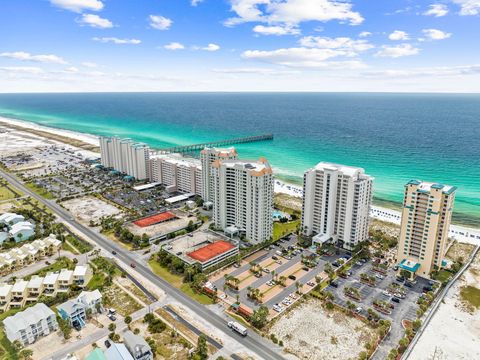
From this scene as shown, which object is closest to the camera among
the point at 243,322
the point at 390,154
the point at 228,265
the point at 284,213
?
the point at 243,322

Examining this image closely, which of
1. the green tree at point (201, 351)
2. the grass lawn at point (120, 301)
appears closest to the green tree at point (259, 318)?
the green tree at point (201, 351)

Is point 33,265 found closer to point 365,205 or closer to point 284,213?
point 284,213

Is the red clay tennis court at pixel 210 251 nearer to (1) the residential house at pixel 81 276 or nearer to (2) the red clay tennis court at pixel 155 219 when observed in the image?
(1) the residential house at pixel 81 276

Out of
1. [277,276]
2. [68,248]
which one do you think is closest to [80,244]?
[68,248]

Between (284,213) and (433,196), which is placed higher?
(433,196)

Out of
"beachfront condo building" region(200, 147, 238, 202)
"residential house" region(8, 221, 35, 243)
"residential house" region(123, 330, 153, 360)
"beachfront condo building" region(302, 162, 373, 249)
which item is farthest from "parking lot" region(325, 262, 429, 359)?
"residential house" region(8, 221, 35, 243)

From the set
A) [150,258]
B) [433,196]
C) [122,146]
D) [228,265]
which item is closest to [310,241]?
[228,265]

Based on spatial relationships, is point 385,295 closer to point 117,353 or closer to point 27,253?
point 117,353

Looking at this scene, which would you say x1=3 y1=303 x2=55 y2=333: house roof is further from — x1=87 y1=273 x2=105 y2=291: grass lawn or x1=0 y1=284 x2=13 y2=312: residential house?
x1=87 y1=273 x2=105 y2=291: grass lawn
